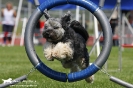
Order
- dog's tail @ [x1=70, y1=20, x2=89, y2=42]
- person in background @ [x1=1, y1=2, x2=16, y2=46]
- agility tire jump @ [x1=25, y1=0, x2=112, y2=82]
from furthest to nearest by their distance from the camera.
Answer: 1. person in background @ [x1=1, y1=2, x2=16, y2=46]
2. dog's tail @ [x1=70, y1=20, x2=89, y2=42]
3. agility tire jump @ [x1=25, y1=0, x2=112, y2=82]

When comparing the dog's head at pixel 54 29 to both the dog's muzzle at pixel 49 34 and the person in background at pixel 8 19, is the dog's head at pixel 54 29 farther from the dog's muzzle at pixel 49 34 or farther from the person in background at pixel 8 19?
the person in background at pixel 8 19

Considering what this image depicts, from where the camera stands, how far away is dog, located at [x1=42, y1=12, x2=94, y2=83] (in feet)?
19.9

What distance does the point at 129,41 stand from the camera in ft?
77.9

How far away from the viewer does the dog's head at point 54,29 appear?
6.08m

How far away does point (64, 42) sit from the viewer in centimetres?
620

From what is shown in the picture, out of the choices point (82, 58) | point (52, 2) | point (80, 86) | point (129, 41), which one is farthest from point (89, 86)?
point (129, 41)

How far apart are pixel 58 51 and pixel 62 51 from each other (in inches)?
2.1

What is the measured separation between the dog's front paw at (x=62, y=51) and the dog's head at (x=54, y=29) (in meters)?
0.11

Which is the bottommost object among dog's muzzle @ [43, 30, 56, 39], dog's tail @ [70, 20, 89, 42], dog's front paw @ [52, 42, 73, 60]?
dog's front paw @ [52, 42, 73, 60]

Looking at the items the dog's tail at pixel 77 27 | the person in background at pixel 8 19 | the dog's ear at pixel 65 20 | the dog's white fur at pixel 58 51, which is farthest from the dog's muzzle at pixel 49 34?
the person in background at pixel 8 19

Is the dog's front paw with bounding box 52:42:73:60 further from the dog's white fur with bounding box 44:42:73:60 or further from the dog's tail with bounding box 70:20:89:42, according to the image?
the dog's tail with bounding box 70:20:89:42

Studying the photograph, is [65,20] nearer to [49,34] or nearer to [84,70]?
[49,34]

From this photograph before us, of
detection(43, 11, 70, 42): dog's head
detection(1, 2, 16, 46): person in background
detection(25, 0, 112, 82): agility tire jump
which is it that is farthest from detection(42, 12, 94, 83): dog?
detection(1, 2, 16, 46): person in background

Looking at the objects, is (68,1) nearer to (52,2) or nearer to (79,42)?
(52,2)
